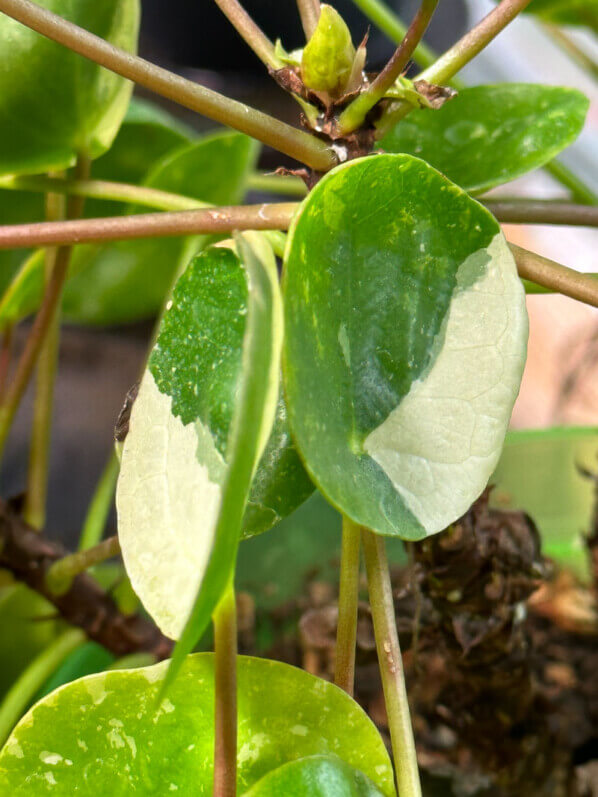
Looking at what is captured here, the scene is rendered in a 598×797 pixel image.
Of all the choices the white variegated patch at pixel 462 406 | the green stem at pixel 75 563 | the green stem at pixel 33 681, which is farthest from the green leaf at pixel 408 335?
the green stem at pixel 33 681

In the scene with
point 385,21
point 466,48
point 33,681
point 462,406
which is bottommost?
point 33,681

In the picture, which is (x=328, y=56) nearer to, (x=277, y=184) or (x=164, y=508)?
(x=164, y=508)

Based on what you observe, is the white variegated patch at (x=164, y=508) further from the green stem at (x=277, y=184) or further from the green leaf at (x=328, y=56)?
the green stem at (x=277, y=184)

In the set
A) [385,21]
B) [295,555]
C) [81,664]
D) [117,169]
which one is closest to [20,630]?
[81,664]

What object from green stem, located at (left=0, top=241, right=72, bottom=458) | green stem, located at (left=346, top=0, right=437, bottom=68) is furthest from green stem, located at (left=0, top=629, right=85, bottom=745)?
green stem, located at (left=346, top=0, right=437, bottom=68)

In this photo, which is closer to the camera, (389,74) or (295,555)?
(389,74)

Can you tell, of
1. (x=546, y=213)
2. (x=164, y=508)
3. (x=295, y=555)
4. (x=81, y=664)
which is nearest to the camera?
(x=164, y=508)

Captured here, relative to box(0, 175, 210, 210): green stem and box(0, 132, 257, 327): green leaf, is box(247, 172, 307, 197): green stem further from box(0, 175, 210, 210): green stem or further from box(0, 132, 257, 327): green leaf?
box(0, 175, 210, 210): green stem
